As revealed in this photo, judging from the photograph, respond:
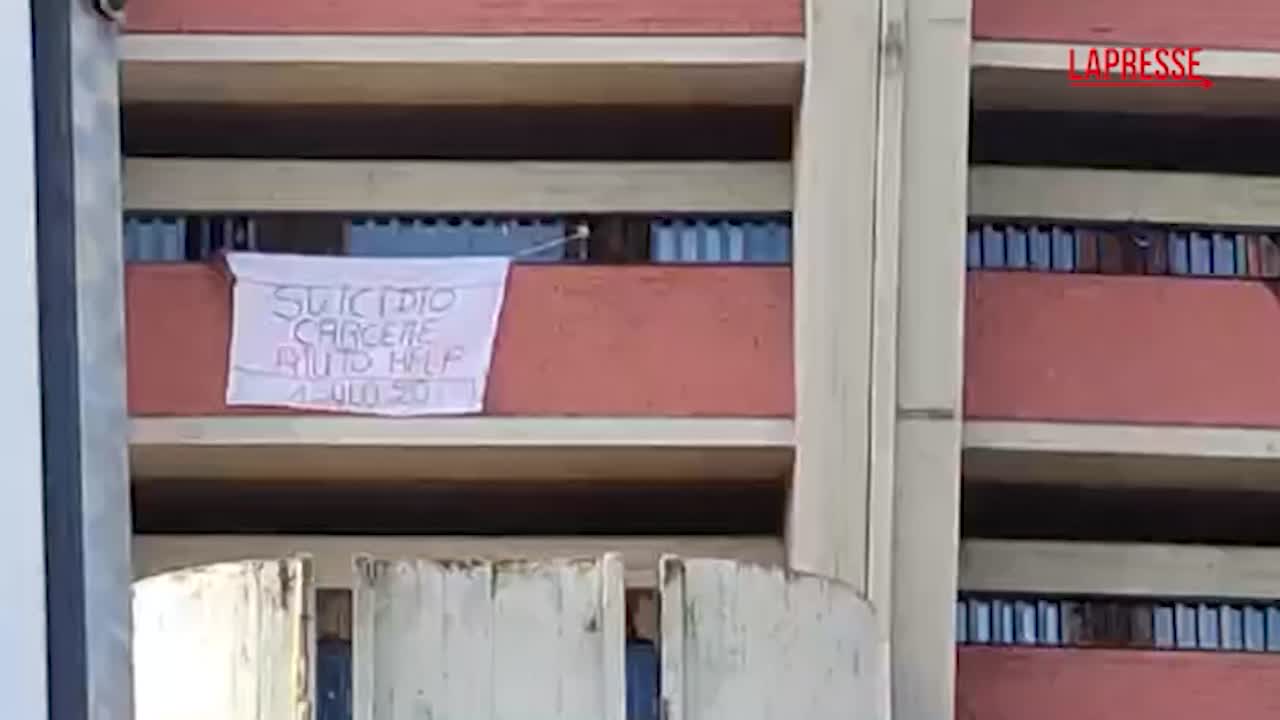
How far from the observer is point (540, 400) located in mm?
3658

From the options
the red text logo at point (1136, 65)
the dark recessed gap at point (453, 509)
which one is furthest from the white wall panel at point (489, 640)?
the red text logo at point (1136, 65)

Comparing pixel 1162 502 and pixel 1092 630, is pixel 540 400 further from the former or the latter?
pixel 1162 502

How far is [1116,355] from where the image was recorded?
3775mm

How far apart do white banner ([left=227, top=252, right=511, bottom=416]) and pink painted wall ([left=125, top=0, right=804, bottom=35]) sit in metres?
0.51

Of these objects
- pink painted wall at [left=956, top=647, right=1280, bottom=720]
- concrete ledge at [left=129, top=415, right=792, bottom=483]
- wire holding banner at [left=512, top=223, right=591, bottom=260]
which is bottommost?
pink painted wall at [left=956, top=647, right=1280, bottom=720]

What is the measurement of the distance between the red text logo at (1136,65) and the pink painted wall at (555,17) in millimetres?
657

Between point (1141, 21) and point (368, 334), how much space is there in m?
1.86

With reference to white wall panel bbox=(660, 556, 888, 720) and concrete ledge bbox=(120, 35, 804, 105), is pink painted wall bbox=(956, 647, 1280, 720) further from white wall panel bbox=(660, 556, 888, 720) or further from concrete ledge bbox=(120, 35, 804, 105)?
concrete ledge bbox=(120, 35, 804, 105)

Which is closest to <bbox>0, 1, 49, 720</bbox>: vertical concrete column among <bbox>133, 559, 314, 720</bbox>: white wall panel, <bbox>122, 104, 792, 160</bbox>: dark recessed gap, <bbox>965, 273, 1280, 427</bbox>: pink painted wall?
<bbox>133, 559, 314, 720</bbox>: white wall panel

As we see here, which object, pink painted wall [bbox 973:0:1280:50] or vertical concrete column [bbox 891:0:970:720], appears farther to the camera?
pink painted wall [bbox 973:0:1280:50]

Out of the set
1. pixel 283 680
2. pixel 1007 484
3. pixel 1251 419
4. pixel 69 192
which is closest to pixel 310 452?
pixel 283 680

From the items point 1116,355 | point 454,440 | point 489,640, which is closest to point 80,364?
point 489,640

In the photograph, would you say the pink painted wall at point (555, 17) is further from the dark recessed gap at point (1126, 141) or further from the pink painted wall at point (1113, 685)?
the pink painted wall at point (1113, 685)

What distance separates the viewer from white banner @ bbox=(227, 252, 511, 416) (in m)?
3.64
